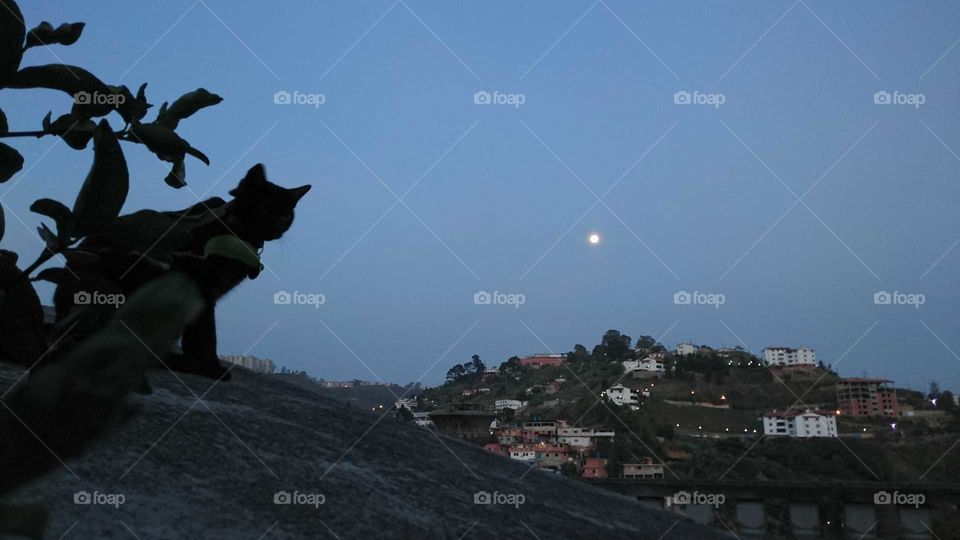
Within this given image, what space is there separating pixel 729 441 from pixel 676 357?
7.07 ft

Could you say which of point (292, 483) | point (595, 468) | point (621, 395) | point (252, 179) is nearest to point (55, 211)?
point (292, 483)

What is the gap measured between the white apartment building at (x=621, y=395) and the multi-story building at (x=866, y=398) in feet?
6.40

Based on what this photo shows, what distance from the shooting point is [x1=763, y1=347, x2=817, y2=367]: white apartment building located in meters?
6.89

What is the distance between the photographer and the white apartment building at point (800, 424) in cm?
537

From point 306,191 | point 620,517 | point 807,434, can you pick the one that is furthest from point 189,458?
point 807,434

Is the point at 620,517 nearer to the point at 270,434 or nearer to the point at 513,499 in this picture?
the point at 513,499

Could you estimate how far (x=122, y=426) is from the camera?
0.28 m

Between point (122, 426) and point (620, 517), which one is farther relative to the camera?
point (620, 517)

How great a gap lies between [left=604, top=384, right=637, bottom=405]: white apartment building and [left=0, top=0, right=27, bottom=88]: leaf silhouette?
4715 mm

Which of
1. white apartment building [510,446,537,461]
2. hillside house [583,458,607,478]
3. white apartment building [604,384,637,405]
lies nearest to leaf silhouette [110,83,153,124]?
white apartment building [510,446,537,461]

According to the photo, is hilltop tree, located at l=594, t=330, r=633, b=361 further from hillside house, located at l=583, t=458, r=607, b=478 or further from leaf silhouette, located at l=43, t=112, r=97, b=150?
leaf silhouette, located at l=43, t=112, r=97, b=150

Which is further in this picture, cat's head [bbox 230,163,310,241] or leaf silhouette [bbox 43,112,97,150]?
cat's head [bbox 230,163,310,241]

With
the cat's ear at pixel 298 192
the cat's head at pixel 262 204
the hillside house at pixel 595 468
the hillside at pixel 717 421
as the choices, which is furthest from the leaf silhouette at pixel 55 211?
the hillside house at pixel 595 468

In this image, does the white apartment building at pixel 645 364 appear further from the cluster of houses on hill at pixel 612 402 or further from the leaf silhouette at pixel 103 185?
the leaf silhouette at pixel 103 185
